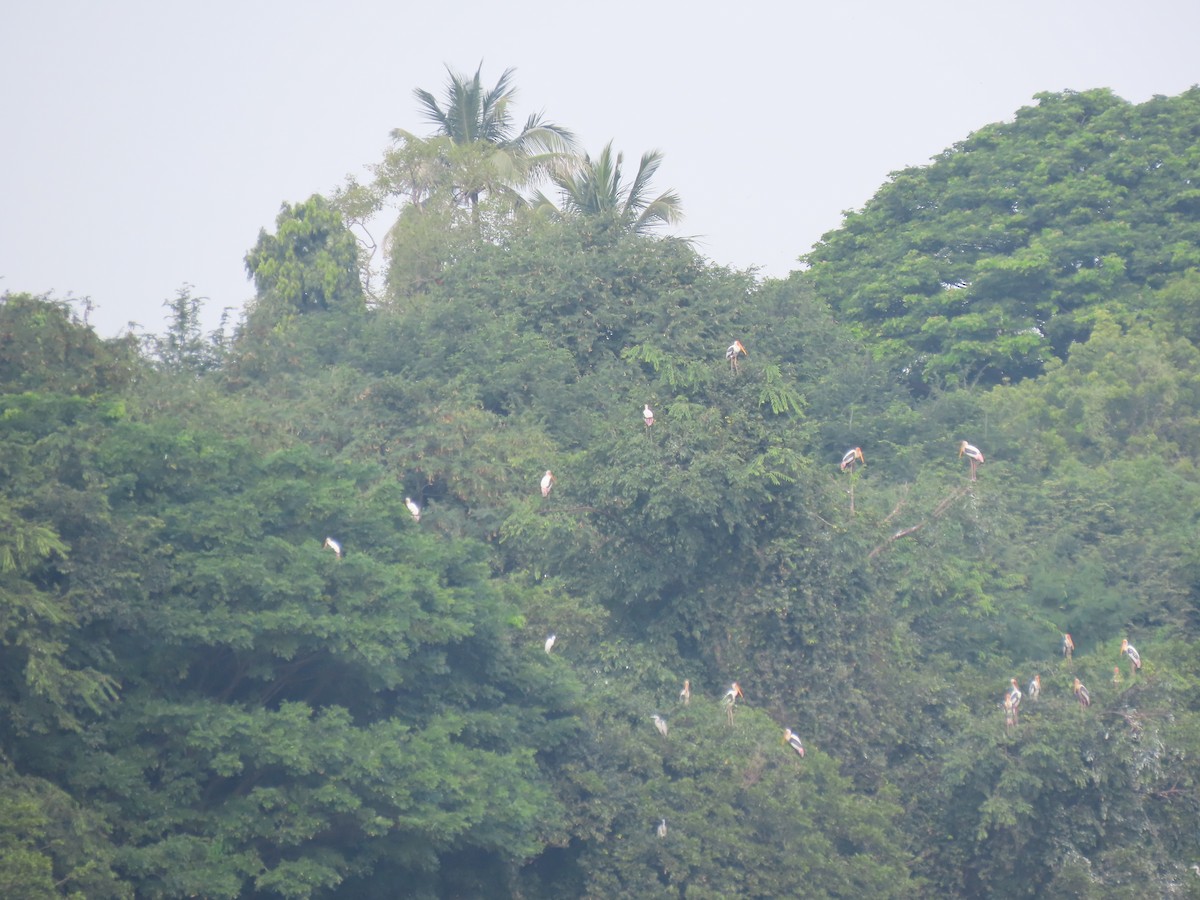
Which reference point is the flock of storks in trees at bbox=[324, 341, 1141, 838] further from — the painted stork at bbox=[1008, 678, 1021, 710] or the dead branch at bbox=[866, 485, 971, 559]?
the dead branch at bbox=[866, 485, 971, 559]

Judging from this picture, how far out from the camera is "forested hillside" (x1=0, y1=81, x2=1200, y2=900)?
1090 centimetres

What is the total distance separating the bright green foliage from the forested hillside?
288 cm

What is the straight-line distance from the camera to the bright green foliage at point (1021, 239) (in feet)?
84.9

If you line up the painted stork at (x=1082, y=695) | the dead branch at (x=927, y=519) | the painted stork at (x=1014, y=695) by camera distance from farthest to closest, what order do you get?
1. the dead branch at (x=927, y=519)
2. the painted stork at (x=1014, y=695)
3. the painted stork at (x=1082, y=695)

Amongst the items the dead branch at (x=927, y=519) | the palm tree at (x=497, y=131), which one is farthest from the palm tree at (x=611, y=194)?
the dead branch at (x=927, y=519)

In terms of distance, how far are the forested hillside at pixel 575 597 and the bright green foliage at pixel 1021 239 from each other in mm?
2878

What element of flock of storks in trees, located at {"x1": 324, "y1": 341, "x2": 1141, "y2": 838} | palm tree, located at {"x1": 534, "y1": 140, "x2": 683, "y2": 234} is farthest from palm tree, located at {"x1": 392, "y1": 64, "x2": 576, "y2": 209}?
flock of storks in trees, located at {"x1": 324, "y1": 341, "x2": 1141, "y2": 838}

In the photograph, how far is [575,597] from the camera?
15070 millimetres

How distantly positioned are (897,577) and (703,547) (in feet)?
8.14

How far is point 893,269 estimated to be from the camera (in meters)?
27.5

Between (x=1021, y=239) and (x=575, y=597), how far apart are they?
1544 cm

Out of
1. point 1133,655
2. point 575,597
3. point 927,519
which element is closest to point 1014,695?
point 1133,655

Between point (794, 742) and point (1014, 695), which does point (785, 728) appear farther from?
point (1014, 695)

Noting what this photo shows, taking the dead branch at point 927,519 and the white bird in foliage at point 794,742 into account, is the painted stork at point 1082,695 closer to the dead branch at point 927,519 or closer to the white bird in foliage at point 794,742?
the dead branch at point 927,519
